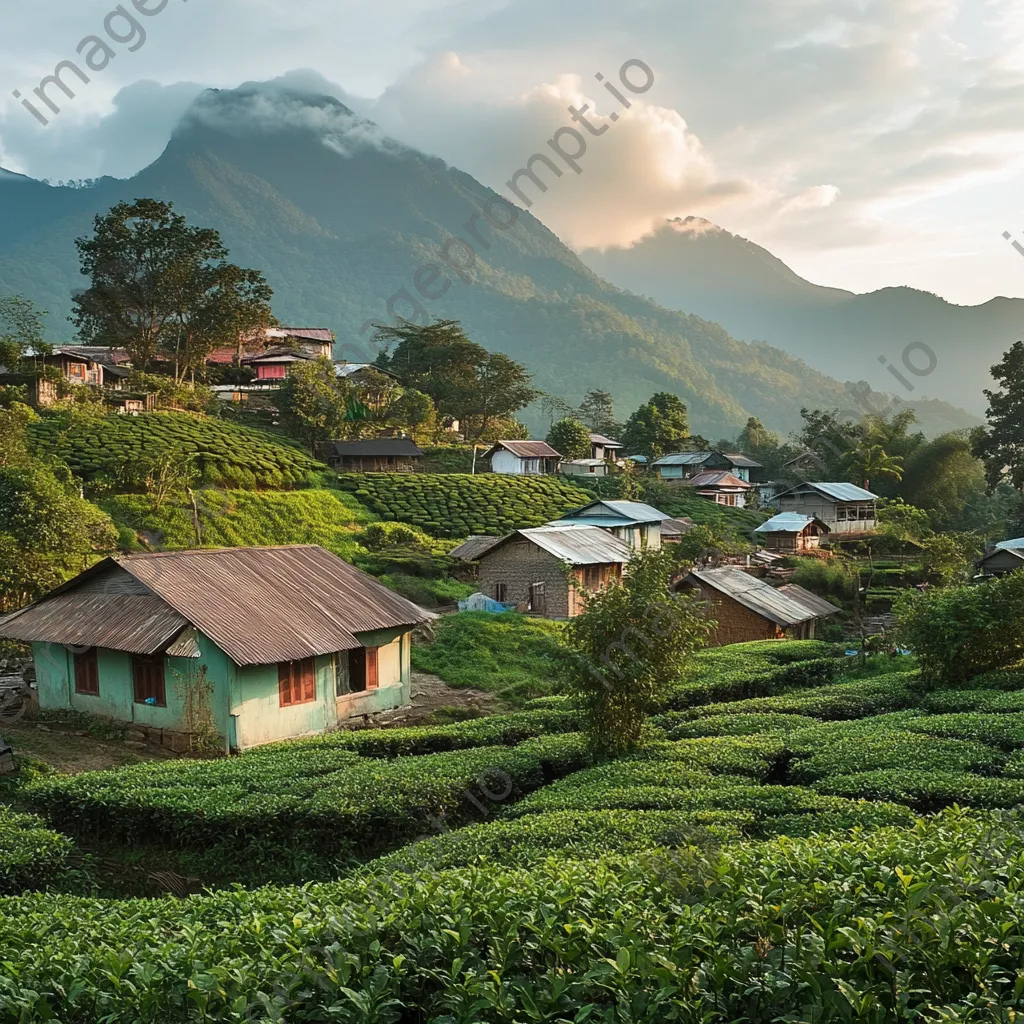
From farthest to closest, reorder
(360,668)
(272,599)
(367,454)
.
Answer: (367,454)
(360,668)
(272,599)

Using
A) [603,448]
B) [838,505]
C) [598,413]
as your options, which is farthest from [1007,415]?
[598,413]

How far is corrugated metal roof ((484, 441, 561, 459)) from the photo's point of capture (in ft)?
203

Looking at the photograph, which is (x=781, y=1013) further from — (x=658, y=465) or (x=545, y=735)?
(x=658, y=465)

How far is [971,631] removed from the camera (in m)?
19.4

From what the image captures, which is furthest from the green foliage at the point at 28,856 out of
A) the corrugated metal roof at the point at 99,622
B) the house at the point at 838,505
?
the house at the point at 838,505

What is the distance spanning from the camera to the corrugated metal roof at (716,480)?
Result: 220 ft

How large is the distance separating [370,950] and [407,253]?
202 metres

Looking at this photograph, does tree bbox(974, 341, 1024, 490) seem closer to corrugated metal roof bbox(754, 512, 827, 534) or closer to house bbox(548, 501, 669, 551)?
corrugated metal roof bbox(754, 512, 827, 534)

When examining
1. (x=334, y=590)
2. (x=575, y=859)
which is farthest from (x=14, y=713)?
(x=575, y=859)

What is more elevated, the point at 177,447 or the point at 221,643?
the point at 177,447

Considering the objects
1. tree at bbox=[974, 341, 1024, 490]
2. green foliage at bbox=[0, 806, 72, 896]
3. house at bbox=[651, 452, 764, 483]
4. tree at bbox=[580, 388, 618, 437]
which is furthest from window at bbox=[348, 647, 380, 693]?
tree at bbox=[580, 388, 618, 437]

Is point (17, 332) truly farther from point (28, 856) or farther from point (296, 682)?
point (28, 856)

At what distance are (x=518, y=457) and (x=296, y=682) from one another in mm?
43667

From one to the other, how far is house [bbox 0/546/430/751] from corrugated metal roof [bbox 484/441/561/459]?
40.1 m
